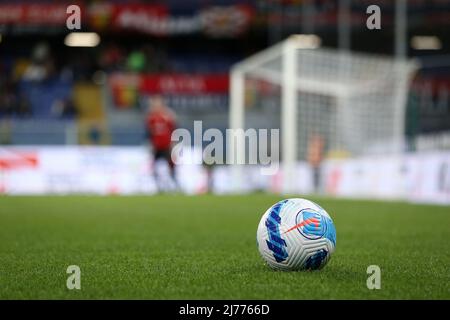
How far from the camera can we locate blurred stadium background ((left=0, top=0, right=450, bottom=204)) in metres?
20.3

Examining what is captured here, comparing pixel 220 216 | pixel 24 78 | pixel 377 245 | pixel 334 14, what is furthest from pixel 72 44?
pixel 377 245

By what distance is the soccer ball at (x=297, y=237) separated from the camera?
501 centimetres

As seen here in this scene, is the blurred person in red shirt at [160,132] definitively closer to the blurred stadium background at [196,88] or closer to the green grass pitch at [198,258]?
the blurred stadium background at [196,88]

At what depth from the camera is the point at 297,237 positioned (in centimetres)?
499

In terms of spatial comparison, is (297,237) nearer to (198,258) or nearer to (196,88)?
(198,258)

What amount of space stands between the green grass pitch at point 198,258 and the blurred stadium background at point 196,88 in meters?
7.66

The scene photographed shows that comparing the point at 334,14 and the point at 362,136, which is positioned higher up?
the point at 334,14

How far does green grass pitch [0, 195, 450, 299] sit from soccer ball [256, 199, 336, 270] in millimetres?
87

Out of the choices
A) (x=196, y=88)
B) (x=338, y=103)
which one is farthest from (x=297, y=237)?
(x=196, y=88)

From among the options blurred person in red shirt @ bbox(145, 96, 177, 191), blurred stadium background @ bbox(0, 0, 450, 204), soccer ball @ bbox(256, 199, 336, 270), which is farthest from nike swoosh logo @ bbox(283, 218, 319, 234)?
blurred person in red shirt @ bbox(145, 96, 177, 191)

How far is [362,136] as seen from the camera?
20.4 meters

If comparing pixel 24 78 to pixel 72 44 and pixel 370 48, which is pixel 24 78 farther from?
pixel 370 48

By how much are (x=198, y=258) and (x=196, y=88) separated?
28.8 metres

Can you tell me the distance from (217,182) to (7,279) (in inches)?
794
